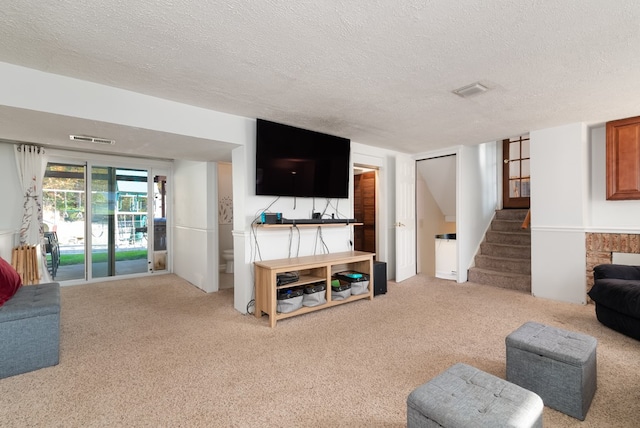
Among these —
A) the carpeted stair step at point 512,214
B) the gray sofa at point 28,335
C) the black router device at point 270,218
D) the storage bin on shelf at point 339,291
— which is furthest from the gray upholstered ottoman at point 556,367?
the carpeted stair step at point 512,214

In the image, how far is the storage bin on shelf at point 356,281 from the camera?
3842 mm

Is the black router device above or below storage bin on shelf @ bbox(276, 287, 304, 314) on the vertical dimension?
above

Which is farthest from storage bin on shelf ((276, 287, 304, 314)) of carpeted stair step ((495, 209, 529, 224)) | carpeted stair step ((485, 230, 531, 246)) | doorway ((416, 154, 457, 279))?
carpeted stair step ((495, 209, 529, 224))

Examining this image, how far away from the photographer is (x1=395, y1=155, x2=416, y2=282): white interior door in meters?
4.93

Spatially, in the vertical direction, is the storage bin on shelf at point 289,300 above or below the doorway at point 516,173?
below

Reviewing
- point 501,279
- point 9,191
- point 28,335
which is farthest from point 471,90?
point 9,191

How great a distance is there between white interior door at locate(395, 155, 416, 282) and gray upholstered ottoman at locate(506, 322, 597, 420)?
3.00 meters

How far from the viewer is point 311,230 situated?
4047 millimetres

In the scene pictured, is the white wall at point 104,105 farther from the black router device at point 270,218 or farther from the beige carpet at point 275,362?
the beige carpet at point 275,362

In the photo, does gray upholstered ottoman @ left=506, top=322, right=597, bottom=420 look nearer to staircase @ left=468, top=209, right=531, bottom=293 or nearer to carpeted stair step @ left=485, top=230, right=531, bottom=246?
staircase @ left=468, top=209, right=531, bottom=293

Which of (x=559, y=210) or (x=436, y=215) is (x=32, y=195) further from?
(x=559, y=210)

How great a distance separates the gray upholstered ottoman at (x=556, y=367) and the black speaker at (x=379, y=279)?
226 centimetres

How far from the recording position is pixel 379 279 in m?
4.20

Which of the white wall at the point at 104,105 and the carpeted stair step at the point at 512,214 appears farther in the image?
the carpeted stair step at the point at 512,214
